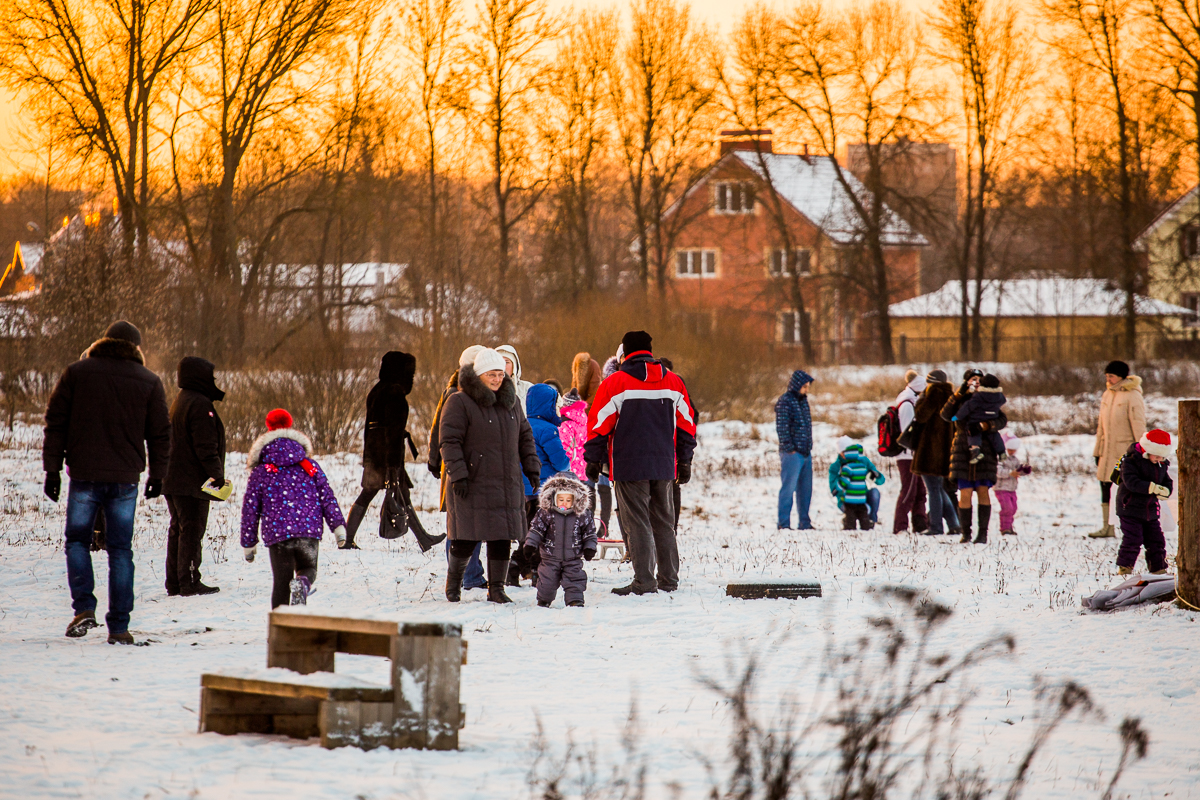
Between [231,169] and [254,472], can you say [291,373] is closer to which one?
[231,169]

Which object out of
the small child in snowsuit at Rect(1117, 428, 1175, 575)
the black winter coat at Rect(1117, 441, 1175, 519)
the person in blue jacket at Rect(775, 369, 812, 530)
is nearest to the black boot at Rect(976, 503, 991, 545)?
the person in blue jacket at Rect(775, 369, 812, 530)

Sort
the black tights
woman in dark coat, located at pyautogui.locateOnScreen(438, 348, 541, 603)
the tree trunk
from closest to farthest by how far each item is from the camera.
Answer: the tree trunk, woman in dark coat, located at pyautogui.locateOnScreen(438, 348, 541, 603), the black tights

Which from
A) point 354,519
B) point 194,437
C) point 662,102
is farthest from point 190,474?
point 662,102

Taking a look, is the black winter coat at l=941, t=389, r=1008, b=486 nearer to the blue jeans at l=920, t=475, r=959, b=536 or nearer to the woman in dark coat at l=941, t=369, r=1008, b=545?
the woman in dark coat at l=941, t=369, r=1008, b=545

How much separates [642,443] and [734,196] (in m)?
39.6

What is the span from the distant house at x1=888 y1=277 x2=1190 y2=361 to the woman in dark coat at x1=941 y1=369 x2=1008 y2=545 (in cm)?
3112

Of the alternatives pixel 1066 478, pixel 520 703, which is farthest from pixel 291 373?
pixel 520 703

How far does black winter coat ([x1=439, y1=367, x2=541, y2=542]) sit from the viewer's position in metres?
8.43

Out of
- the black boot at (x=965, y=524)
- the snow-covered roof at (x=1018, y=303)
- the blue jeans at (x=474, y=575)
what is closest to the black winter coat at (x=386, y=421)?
the blue jeans at (x=474, y=575)

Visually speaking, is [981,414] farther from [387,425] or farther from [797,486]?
[387,425]

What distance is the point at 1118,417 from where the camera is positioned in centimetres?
1261

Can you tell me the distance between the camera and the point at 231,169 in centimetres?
2625

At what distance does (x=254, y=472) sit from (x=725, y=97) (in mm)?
34359

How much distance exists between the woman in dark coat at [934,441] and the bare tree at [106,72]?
14779mm
